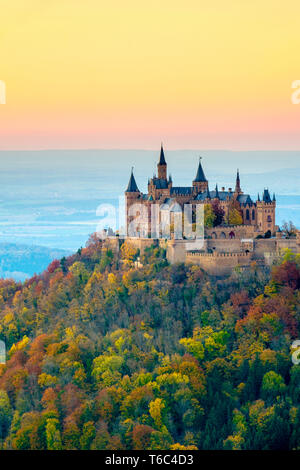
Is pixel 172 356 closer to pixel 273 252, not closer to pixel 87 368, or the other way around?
pixel 87 368

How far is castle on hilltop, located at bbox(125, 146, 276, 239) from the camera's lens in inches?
3159

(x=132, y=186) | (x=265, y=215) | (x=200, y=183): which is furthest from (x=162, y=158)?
(x=265, y=215)

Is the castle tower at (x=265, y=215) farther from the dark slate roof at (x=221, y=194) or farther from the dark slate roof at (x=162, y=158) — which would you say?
the dark slate roof at (x=162, y=158)

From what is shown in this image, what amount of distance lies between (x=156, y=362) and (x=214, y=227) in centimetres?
1341

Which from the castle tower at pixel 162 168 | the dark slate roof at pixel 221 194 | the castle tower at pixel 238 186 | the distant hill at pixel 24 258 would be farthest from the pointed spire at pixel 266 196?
the distant hill at pixel 24 258

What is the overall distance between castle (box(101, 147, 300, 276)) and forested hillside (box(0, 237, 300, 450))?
3.97 ft

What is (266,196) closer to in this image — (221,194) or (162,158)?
(221,194)

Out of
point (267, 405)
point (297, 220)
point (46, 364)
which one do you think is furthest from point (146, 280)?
point (297, 220)

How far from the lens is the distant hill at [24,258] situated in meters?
139

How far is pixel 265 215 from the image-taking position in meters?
80.8

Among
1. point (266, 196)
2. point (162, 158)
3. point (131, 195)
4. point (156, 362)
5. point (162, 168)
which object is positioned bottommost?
point (156, 362)

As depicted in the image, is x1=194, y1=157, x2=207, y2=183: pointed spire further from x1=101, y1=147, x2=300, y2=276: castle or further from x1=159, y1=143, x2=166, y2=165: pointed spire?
x1=159, y1=143, x2=166, y2=165: pointed spire

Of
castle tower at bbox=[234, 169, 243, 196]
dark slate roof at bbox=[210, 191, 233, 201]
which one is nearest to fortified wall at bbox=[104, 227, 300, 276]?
dark slate roof at bbox=[210, 191, 233, 201]

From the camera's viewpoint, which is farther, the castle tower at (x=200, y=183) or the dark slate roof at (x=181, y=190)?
the castle tower at (x=200, y=183)
